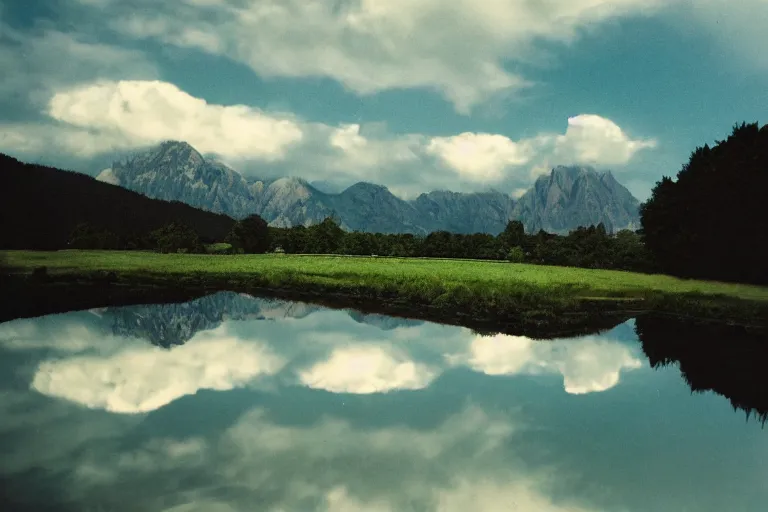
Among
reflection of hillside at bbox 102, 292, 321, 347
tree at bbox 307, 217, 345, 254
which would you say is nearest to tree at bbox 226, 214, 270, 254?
tree at bbox 307, 217, 345, 254

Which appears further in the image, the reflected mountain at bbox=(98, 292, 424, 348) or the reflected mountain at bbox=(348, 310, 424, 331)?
the reflected mountain at bbox=(348, 310, 424, 331)

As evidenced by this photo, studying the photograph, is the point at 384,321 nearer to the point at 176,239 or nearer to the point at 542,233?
the point at 176,239

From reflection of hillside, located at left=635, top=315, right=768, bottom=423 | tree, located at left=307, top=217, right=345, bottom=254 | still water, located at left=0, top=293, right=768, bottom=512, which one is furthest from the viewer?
Result: tree, located at left=307, top=217, right=345, bottom=254

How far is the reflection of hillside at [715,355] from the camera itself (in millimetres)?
19777

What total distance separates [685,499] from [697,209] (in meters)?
55.9

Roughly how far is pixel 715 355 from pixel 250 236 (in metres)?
119

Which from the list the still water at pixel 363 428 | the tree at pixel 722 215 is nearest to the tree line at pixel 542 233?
the tree at pixel 722 215

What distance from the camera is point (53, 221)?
401 ft

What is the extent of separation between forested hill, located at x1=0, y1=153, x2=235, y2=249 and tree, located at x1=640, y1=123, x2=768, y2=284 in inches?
3670

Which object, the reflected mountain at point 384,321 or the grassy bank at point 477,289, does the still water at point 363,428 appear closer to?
the reflected mountain at point 384,321

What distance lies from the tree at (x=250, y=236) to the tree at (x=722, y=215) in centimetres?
9460

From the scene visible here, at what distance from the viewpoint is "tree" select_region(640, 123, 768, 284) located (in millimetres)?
52938

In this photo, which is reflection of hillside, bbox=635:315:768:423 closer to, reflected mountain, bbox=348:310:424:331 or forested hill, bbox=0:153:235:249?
reflected mountain, bbox=348:310:424:331

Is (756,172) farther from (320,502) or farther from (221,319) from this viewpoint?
(320,502)
